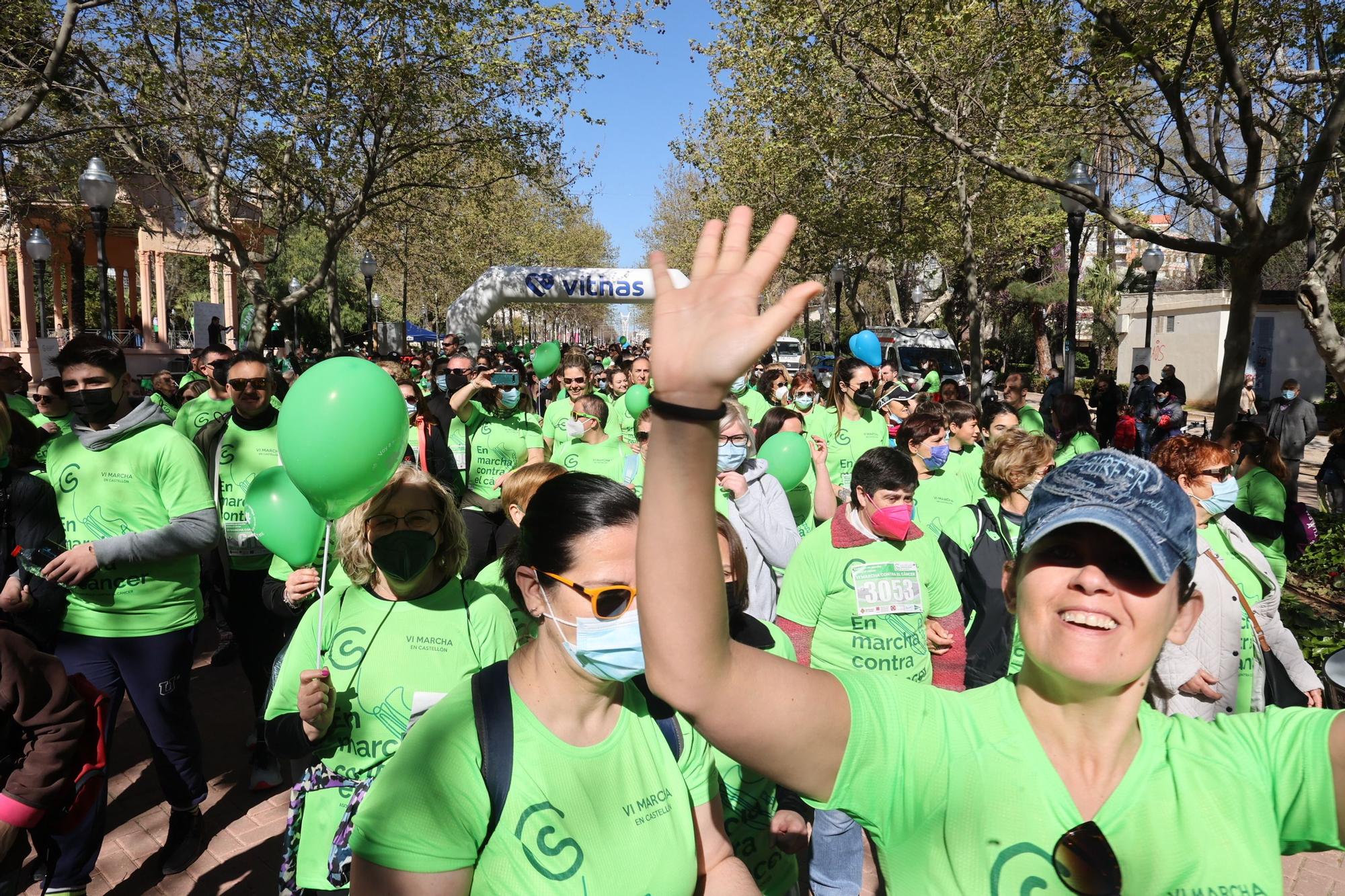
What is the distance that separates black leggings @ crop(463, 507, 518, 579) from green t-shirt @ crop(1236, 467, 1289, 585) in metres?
4.24

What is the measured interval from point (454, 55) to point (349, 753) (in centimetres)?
1354

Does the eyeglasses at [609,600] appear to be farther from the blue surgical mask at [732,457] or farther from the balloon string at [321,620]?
the blue surgical mask at [732,457]

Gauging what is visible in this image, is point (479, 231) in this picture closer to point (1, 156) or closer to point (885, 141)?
point (885, 141)

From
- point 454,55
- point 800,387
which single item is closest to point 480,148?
point 454,55

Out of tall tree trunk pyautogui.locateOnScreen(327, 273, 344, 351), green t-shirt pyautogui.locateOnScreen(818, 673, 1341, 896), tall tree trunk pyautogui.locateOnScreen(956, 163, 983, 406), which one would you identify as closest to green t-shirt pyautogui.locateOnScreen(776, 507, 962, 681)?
green t-shirt pyautogui.locateOnScreen(818, 673, 1341, 896)

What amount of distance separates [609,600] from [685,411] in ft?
3.02

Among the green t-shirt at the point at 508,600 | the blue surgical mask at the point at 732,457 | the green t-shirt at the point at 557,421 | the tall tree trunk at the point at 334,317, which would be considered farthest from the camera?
the tall tree trunk at the point at 334,317

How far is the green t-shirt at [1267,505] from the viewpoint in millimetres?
4941

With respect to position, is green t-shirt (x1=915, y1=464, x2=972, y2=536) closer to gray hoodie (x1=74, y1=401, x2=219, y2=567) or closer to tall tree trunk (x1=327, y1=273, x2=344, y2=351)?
gray hoodie (x1=74, y1=401, x2=219, y2=567)

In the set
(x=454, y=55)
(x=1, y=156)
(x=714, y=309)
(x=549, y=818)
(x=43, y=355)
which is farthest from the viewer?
(x=454, y=55)

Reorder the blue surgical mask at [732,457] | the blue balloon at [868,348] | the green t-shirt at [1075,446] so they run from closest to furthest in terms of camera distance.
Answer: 1. the blue surgical mask at [732,457]
2. the green t-shirt at [1075,446]
3. the blue balloon at [868,348]

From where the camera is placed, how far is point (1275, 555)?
4.95 m

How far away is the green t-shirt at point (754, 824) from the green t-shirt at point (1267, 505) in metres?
3.71

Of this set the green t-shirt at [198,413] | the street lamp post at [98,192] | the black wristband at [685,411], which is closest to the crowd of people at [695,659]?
the black wristband at [685,411]
